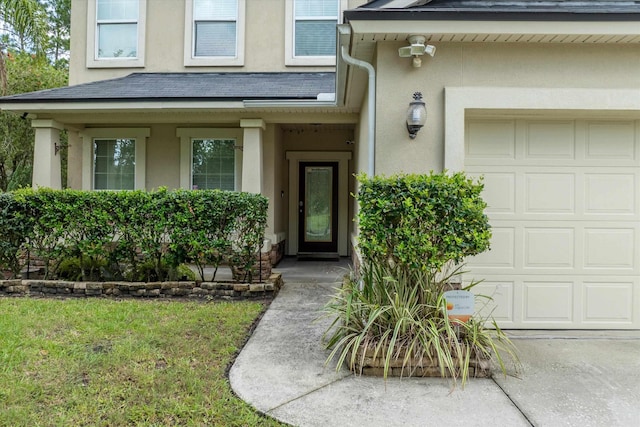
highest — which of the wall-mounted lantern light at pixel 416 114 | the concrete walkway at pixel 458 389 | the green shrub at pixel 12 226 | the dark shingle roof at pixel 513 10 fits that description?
the dark shingle roof at pixel 513 10

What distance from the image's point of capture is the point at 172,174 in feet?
28.3

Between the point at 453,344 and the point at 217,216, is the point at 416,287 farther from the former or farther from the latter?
the point at 217,216

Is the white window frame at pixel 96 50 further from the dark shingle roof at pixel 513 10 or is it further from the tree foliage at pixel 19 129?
the dark shingle roof at pixel 513 10

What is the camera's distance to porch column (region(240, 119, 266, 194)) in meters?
7.32

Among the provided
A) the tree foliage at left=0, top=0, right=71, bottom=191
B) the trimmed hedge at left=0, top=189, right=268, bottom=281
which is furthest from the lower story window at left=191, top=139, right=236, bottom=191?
the tree foliage at left=0, top=0, right=71, bottom=191

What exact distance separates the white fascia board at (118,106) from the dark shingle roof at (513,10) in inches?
143

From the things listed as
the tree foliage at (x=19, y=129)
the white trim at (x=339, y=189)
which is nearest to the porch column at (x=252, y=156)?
the white trim at (x=339, y=189)

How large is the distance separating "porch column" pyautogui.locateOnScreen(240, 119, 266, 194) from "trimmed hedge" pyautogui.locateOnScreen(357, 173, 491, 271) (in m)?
4.11

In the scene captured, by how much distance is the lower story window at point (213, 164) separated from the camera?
8.52 meters

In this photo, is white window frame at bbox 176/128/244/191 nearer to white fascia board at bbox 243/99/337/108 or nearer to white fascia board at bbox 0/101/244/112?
white fascia board at bbox 0/101/244/112

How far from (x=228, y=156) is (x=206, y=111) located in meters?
1.33

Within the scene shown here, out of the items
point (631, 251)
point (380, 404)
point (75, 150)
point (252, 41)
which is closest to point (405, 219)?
point (380, 404)

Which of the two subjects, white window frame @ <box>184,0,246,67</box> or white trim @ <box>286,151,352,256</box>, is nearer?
white window frame @ <box>184,0,246,67</box>

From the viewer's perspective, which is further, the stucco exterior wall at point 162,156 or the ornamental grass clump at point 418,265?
the stucco exterior wall at point 162,156
